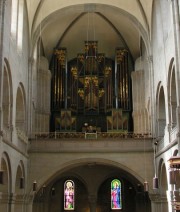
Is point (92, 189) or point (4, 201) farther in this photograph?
point (92, 189)

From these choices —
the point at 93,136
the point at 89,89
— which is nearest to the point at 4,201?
the point at 93,136

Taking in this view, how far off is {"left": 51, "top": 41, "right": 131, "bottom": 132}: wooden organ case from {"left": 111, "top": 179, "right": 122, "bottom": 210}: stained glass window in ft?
15.2

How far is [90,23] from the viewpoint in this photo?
33.7m

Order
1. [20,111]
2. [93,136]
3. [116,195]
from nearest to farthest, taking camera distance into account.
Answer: [20,111] < [93,136] < [116,195]

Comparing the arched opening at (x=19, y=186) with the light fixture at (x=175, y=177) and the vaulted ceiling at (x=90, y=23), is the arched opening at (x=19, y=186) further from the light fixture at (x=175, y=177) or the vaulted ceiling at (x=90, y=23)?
the light fixture at (x=175, y=177)

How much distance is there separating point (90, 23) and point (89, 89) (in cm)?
526

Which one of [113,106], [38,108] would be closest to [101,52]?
[113,106]

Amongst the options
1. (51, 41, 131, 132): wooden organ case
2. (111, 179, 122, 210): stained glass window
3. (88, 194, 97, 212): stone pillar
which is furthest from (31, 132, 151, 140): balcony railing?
(111, 179, 122, 210): stained glass window

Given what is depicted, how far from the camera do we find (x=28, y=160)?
27.1m

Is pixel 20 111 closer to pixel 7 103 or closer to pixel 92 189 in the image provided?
pixel 7 103

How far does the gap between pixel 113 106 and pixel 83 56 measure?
491 centimetres

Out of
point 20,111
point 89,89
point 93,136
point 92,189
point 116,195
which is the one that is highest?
point 89,89

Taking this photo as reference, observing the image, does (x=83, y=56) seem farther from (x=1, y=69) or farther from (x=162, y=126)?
(x=1, y=69)

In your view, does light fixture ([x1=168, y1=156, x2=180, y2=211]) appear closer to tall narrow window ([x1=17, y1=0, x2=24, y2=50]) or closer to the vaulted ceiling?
tall narrow window ([x1=17, y1=0, x2=24, y2=50])
